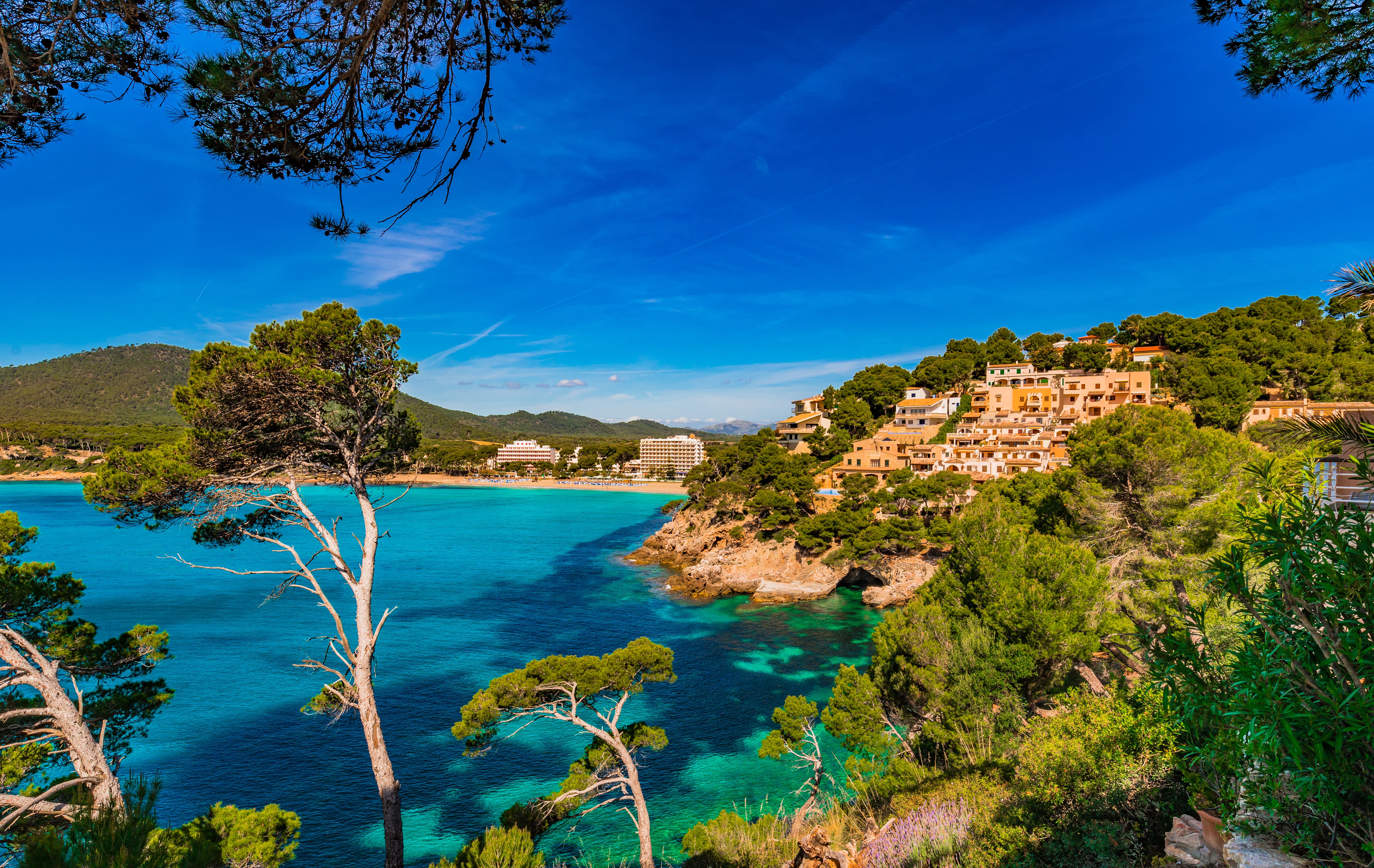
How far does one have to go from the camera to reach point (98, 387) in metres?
133

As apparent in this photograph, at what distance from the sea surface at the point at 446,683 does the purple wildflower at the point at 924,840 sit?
6.16 meters

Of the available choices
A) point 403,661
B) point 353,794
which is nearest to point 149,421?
point 403,661

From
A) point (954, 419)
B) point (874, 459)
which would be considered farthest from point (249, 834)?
point (954, 419)

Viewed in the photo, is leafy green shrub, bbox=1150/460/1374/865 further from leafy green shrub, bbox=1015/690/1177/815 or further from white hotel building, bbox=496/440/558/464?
white hotel building, bbox=496/440/558/464

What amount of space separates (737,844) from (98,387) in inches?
7335

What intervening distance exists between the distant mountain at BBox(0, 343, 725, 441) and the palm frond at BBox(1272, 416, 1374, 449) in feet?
373

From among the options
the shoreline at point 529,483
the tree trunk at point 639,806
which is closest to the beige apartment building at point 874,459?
the tree trunk at point 639,806

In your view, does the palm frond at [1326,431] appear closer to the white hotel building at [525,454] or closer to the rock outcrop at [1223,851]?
the rock outcrop at [1223,851]

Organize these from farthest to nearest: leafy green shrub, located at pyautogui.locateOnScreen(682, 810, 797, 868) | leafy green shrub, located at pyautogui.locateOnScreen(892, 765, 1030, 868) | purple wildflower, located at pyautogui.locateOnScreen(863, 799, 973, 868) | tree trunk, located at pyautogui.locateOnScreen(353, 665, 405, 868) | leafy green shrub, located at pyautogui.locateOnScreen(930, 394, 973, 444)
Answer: leafy green shrub, located at pyautogui.locateOnScreen(930, 394, 973, 444) < leafy green shrub, located at pyautogui.locateOnScreen(682, 810, 797, 868) < tree trunk, located at pyautogui.locateOnScreen(353, 665, 405, 868) < purple wildflower, located at pyautogui.locateOnScreen(863, 799, 973, 868) < leafy green shrub, located at pyautogui.locateOnScreen(892, 765, 1030, 868)

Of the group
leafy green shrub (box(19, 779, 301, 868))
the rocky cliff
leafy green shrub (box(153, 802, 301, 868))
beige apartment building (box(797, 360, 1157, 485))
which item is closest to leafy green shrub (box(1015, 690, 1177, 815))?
leafy green shrub (box(19, 779, 301, 868))

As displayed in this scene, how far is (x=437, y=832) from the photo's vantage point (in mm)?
12539

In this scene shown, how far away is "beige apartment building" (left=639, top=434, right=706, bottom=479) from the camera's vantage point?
4811 inches

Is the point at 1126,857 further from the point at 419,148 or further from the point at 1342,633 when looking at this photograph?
the point at 419,148

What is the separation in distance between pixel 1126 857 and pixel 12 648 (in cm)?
1104
